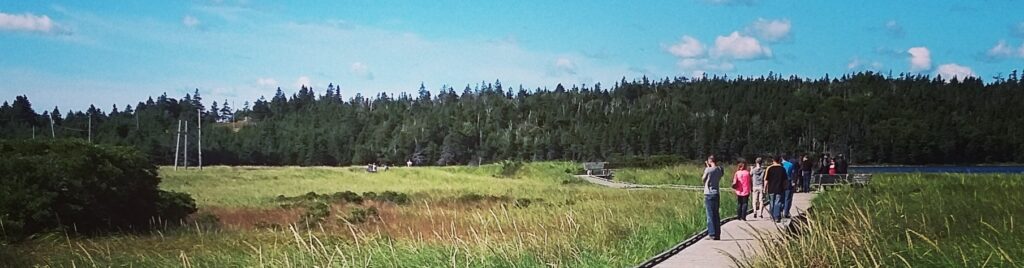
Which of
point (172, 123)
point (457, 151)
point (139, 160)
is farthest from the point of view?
point (172, 123)

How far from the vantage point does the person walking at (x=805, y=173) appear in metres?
30.8

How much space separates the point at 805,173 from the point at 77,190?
22372mm

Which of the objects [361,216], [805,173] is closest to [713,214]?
[361,216]

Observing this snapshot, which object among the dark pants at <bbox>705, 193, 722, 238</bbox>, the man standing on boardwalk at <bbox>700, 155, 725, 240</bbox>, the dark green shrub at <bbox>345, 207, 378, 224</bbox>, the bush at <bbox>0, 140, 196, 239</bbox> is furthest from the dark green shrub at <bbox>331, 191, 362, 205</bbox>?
the dark pants at <bbox>705, 193, 722, 238</bbox>

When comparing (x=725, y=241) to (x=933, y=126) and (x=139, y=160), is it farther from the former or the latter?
(x=933, y=126)

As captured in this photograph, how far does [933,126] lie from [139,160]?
428 feet

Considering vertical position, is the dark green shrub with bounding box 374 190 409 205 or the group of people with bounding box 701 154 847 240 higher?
the group of people with bounding box 701 154 847 240

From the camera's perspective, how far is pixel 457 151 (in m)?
136

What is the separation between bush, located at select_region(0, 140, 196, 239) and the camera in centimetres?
1869

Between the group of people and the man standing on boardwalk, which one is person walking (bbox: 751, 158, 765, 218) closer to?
the group of people

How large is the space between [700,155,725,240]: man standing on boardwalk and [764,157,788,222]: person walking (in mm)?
3053

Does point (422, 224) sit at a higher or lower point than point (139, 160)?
lower

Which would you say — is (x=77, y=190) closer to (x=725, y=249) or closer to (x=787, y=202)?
(x=725, y=249)

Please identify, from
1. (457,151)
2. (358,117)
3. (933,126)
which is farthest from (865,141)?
(358,117)
